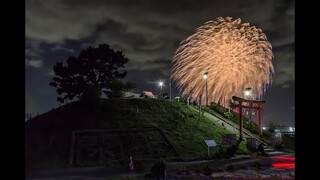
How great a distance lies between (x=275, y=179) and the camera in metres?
22.2

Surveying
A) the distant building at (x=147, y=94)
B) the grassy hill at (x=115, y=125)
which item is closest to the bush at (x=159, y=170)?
the grassy hill at (x=115, y=125)

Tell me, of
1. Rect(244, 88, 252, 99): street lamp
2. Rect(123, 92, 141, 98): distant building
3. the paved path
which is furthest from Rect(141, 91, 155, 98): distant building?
Rect(244, 88, 252, 99): street lamp

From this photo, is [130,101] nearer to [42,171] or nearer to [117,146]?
[117,146]

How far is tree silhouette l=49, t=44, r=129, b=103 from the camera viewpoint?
46.5m

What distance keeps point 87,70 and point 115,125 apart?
13.9m

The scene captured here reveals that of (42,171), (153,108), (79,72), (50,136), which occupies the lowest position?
(42,171)

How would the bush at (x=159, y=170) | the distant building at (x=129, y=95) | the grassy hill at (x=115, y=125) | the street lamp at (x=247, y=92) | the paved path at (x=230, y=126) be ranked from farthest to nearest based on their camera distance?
the distant building at (x=129, y=95), the paved path at (x=230, y=126), the street lamp at (x=247, y=92), the grassy hill at (x=115, y=125), the bush at (x=159, y=170)

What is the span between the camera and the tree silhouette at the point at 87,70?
46531mm

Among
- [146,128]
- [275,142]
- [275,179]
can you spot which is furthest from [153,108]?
[275,179]

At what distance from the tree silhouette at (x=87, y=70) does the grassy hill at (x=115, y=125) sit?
5.26 m

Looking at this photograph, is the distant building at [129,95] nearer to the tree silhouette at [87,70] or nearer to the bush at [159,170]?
the tree silhouette at [87,70]

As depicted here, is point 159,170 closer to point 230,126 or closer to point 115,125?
point 115,125
